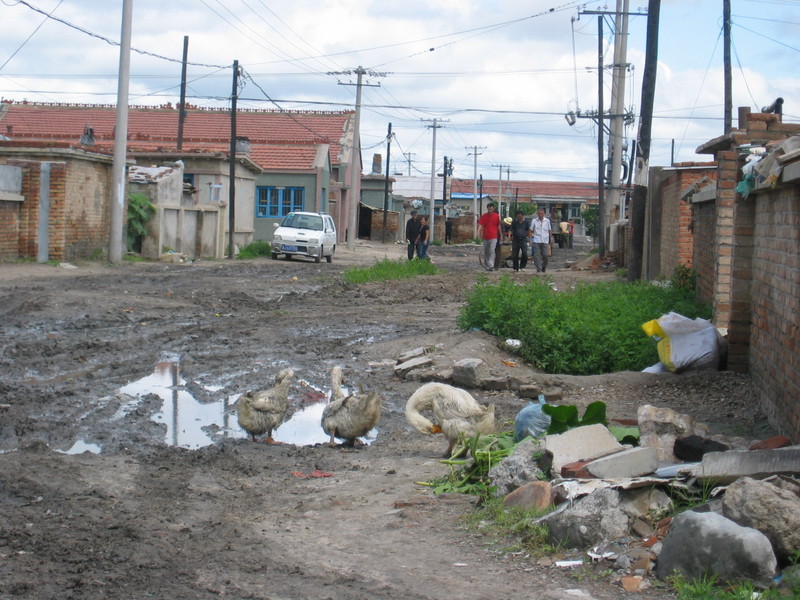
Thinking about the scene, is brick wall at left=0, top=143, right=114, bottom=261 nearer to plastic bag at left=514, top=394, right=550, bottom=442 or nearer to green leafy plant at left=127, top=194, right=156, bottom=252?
green leafy plant at left=127, top=194, right=156, bottom=252

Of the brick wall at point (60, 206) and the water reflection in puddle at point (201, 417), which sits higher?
the brick wall at point (60, 206)

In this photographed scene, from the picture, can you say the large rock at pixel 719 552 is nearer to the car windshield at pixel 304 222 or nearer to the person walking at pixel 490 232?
the person walking at pixel 490 232

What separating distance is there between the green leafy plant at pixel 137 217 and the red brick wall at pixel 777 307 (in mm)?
20200

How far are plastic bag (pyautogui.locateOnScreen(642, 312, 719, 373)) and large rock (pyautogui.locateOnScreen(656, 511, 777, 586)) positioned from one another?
5.54 metres

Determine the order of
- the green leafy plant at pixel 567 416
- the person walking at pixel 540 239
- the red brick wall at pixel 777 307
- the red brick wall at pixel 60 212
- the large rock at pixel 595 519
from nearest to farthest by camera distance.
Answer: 1. the large rock at pixel 595 519
2. the green leafy plant at pixel 567 416
3. the red brick wall at pixel 777 307
4. the red brick wall at pixel 60 212
5. the person walking at pixel 540 239

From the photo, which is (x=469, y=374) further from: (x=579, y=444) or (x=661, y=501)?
(x=661, y=501)

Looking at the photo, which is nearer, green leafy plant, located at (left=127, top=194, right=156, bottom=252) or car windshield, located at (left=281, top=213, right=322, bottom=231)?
green leafy plant, located at (left=127, top=194, right=156, bottom=252)

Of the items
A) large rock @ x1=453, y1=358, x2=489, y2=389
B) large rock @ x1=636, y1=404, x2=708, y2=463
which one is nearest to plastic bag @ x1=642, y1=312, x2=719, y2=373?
large rock @ x1=453, y1=358, x2=489, y2=389

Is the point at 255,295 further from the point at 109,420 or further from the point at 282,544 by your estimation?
the point at 282,544

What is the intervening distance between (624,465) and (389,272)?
17.2m

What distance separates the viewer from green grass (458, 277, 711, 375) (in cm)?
1047

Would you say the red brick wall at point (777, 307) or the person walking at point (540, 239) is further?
the person walking at point (540, 239)

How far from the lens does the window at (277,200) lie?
1716 inches

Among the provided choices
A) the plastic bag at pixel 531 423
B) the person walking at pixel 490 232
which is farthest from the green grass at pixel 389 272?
the plastic bag at pixel 531 423
